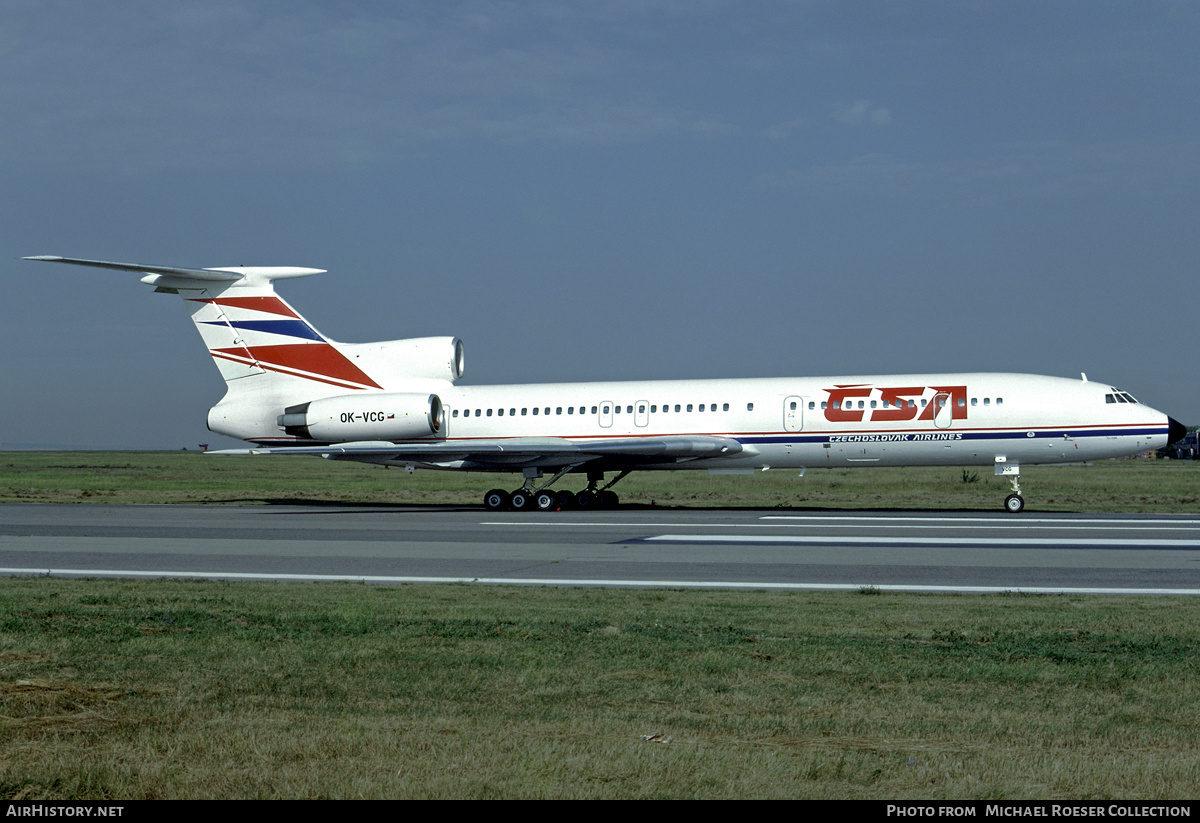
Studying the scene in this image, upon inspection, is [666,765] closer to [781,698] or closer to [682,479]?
[781,698]

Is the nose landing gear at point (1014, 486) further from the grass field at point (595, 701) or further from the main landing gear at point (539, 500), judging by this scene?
the grass field at point (595, 701)

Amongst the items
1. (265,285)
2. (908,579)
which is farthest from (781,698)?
Result: (265,285)

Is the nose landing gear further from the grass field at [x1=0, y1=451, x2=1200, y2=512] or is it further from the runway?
the grass field at [x1=0, y1=451, x2=1200, y2=512]

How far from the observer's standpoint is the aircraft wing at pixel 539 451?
2962 centimetres

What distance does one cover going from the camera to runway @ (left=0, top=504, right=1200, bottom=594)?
14.5 m

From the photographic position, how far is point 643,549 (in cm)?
1791

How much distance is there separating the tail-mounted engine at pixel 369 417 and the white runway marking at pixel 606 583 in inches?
629

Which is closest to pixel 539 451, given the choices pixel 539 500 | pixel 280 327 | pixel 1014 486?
pixel 539 500

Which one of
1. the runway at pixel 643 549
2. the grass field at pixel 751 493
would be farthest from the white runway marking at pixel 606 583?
the grass field at pixel 751 493

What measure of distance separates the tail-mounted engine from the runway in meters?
5.03

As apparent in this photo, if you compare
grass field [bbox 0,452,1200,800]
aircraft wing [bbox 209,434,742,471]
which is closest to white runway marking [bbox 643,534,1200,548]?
grass field [bbox 0,452,1200,800]

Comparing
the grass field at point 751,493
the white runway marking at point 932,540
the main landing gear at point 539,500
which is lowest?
the grass field at point 751,493

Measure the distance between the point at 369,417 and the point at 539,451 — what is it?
516 centimetres

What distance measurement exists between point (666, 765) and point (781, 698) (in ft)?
5.81
